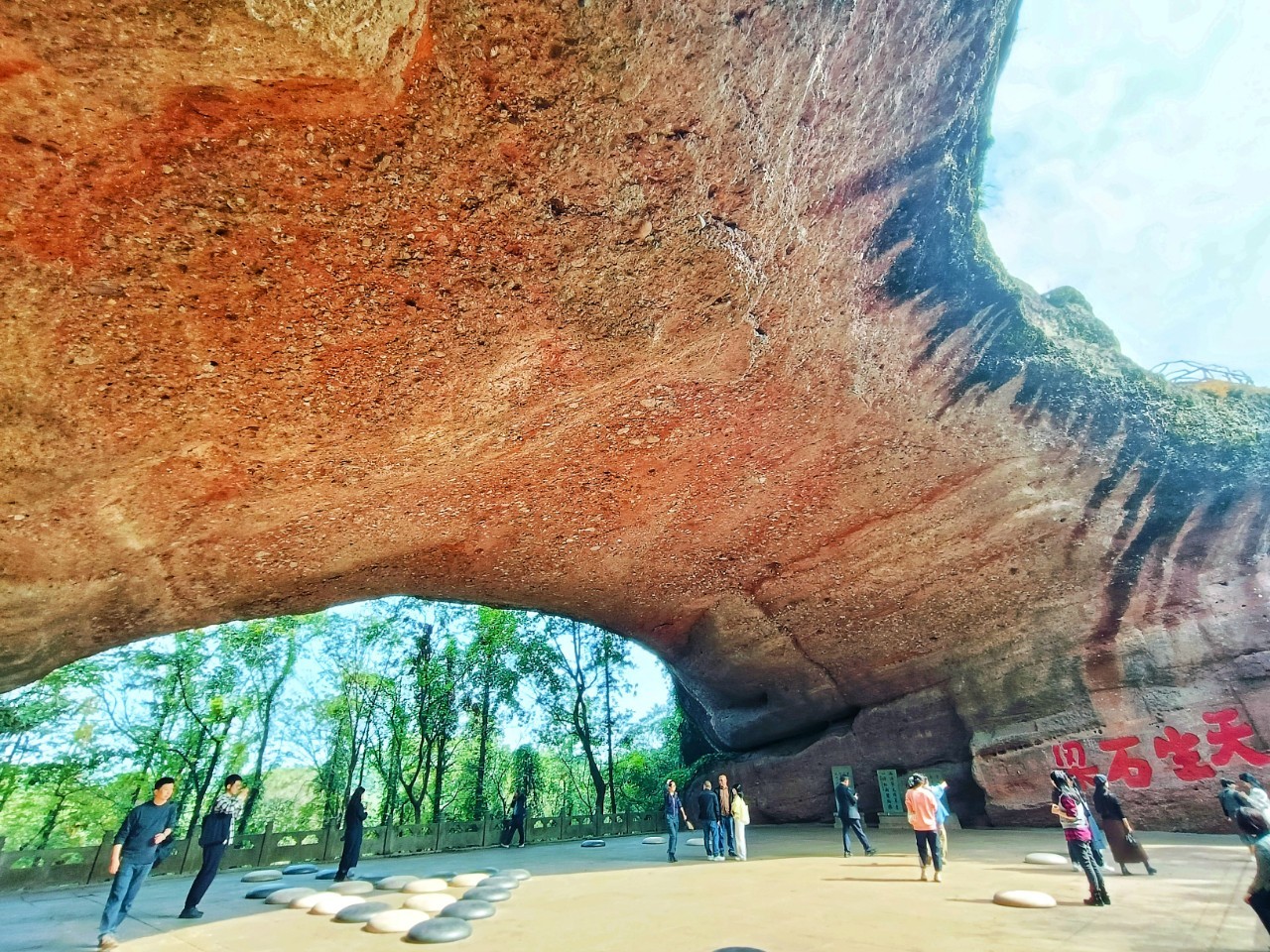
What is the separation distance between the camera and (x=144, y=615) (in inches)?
290

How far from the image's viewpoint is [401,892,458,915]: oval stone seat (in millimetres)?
5934

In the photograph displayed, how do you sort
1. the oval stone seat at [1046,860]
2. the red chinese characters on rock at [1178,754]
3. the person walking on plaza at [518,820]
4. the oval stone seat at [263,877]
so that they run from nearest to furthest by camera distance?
the oval stone seat at [1046,860]
the red chinese characters on rock at [1178,754]
the oval stone seat at [263,877]
the person walking on plaza at [518,820]

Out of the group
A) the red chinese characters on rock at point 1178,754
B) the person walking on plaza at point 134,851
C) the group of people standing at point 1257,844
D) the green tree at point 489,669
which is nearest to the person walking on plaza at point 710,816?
the red chinese characters on rock at point 1178,754

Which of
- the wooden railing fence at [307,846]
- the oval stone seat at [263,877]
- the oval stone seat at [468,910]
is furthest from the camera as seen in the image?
the wooden railing fence at [307,846]

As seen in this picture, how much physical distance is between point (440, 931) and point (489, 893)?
7.01 feet

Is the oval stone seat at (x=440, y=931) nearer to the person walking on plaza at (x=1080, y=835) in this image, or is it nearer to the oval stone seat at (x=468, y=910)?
the oval stone seat at (x=468, y=910)

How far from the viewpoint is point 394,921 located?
5184 mm

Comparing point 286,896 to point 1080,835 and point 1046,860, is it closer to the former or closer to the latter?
point 1080,835

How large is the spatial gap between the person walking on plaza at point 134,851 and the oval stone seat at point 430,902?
2.35 metres

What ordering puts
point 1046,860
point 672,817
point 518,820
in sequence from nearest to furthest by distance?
1. point 1046,860
2. point 672,817
3. point 518,820

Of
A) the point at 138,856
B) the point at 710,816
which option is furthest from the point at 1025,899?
the point at 138,856

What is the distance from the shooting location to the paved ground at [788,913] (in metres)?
4.36

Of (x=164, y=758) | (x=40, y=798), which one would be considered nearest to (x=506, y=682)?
(x=164, y=758)

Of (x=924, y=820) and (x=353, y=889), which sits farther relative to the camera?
(x=353, y=889)
